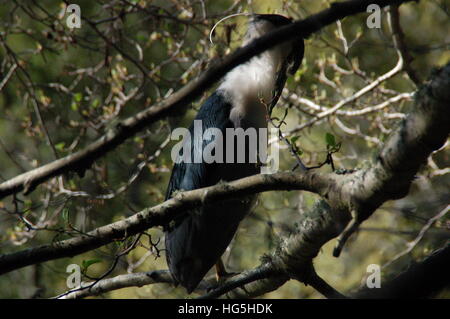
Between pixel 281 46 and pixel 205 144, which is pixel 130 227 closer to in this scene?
pixel 205 144

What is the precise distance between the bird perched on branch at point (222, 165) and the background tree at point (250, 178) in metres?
0.24

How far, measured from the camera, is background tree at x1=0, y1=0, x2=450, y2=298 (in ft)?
4.95

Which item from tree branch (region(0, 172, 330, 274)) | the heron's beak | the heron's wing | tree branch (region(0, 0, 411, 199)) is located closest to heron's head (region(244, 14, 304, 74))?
the heron's beak

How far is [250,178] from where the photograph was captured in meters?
1.78

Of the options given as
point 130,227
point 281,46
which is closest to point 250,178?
point 130,227

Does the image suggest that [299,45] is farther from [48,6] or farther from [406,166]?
[48,6]

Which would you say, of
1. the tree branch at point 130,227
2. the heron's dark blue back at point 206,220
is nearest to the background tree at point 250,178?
the tree branch at point 130,227

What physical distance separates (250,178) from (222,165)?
1.27 meters

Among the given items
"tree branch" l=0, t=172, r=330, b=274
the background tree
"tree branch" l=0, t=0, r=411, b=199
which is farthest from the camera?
"tree branch" l=0, t=172, r=330, b=274

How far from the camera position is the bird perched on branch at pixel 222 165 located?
2.97 metres

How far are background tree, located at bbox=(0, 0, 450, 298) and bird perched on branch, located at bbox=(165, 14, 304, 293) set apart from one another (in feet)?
0.80

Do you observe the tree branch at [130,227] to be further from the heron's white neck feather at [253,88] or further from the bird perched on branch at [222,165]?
the heron's white neck feather at [253,88]

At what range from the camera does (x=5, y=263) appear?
1.84m

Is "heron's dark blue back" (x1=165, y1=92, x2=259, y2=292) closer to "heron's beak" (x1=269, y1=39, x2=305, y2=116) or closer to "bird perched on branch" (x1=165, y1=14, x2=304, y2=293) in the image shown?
"bird perched on branch" (x1=165, y1=14, x2=304, y2=293)
